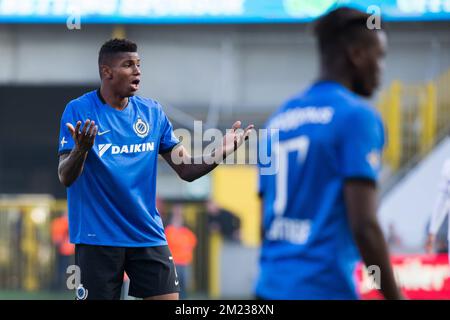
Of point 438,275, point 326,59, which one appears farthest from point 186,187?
point 326,59

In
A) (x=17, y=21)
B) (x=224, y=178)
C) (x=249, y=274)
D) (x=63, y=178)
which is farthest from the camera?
(x=17, y=21)

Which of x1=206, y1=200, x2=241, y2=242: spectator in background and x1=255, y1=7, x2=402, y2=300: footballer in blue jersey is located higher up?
x1=255, y1=7, x2=402, y2=300: footballer in blue jersey

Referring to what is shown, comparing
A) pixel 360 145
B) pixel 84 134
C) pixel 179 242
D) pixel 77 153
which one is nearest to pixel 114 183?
pixel 77 153

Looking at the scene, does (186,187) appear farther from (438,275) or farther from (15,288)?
(438,275)

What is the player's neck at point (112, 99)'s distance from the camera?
18.5ft

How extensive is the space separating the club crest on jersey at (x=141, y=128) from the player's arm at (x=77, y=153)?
0.44 meters

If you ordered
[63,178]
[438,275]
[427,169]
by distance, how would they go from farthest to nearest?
1. [427,169]
2. [438,275]
3. [63,178]

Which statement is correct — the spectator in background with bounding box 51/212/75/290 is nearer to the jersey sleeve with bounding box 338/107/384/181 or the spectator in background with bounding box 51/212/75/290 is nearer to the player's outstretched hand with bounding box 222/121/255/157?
the player's outstretched hand with bounding box 222/121/255/157

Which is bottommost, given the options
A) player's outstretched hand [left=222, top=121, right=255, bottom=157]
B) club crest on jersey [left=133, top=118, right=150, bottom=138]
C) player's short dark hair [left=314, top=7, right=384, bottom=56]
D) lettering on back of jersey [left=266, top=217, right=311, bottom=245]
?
lettering on back of jersey [left=266, top=217, right=311, bottom=245]

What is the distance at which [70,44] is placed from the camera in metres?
21.7

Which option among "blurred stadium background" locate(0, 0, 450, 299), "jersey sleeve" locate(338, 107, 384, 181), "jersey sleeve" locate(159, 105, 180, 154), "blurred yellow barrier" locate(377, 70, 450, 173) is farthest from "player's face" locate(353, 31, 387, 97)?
"blurred stadium background" locate(0, 0, 450, 299)

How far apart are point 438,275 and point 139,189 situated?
629 cm

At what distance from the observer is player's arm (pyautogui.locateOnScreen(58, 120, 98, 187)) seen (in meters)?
5.08

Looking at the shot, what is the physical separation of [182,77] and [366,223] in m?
18.2
